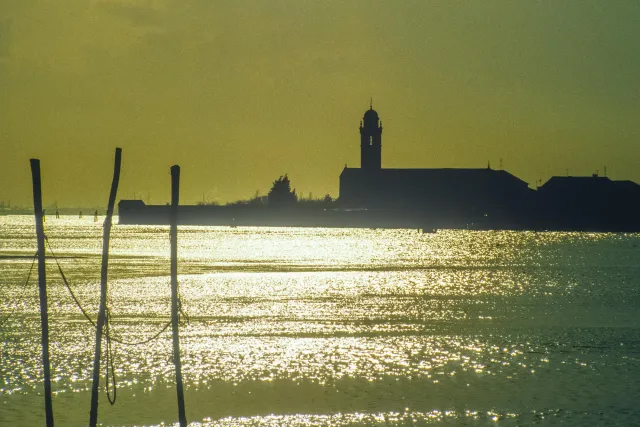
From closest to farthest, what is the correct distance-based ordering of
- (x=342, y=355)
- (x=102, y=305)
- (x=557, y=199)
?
(x=102, y=305) < (x=342, y=355) < (x=557, y=199)

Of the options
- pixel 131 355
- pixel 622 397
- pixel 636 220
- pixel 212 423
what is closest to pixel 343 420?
pixel 212 423

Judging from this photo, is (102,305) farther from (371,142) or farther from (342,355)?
(371,142)

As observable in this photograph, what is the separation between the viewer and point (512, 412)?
64.6 feet

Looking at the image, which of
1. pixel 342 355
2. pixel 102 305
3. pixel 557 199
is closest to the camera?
pixel 102 305

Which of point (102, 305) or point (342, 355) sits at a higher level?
point (102, 305)

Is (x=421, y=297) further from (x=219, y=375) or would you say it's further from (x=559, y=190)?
(x=559, y=190)

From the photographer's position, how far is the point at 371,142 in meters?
191

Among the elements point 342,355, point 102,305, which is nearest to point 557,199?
point 342,355

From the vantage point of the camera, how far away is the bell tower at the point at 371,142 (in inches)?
7377

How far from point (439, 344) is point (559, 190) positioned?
160m

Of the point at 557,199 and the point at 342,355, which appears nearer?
the point at 342,355

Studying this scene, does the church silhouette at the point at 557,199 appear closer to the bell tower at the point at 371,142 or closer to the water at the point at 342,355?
the bell tower at the point at 371,142

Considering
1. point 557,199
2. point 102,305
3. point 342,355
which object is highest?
point 557,199

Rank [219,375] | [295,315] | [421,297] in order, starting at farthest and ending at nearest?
[421,297]
[295,315]
[219,375]
